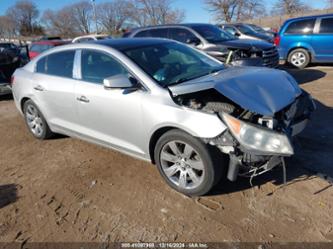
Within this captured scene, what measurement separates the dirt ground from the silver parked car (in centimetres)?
30

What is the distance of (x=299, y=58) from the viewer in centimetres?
1038

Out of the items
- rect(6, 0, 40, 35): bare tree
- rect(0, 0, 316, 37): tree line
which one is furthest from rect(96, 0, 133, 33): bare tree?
rect(6, 0, 40, 35): bare tree

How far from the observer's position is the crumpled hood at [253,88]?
280 cm

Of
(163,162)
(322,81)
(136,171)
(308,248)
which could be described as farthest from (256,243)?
(322,81)

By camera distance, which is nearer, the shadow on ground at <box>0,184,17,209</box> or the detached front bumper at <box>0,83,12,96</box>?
the shadow on ground at <box>0,184,17,209</box>

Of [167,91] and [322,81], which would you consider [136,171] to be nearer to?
[167,91]

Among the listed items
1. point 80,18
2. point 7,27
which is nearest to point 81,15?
point 80,18

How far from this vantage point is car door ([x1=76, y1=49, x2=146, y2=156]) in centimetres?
337

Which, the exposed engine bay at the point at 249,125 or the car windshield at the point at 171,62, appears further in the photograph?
the car windshield at the point at 171,62

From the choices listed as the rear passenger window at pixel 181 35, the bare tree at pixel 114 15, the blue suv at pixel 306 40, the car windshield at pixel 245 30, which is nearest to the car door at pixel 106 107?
the rear passenger window at pixel 181 35

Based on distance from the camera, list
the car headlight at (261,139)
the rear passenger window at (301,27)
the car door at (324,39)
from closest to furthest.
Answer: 1. the car headlight at (261,139)
2. the car door at (324,39)
3. the rear passenger window at (301,27)

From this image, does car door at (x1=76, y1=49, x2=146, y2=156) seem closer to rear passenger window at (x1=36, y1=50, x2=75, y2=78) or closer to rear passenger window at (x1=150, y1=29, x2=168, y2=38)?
rear passenger window at (x1=36, y1=50, x2=75, y2=78)

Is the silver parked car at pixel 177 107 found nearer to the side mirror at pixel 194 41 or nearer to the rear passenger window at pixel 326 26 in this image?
the side mirror at pixel 194 41

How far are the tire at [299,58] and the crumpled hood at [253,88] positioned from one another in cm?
766
